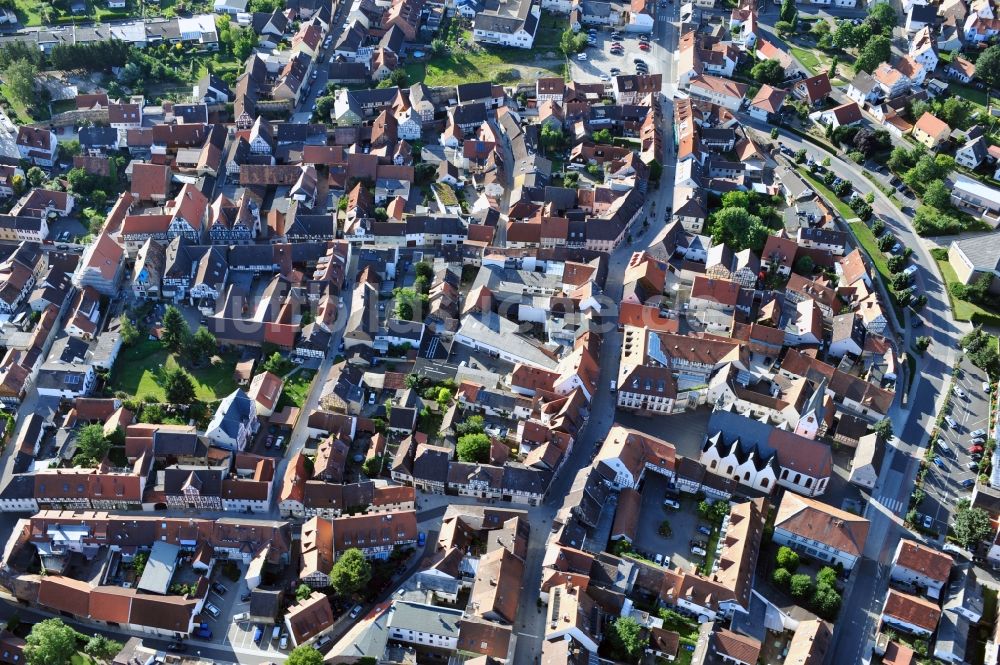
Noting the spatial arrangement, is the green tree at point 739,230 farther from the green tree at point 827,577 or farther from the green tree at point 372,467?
the green tree at point 372,467

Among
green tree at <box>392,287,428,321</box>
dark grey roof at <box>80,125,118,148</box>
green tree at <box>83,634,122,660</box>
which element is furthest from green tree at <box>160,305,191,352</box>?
dark grey roof at <box>80,125,118,148</box>

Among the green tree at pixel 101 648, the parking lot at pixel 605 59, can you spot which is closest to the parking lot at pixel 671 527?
the green tree at pixel 101 648

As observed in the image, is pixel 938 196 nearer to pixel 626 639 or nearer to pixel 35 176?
pixel 626 639

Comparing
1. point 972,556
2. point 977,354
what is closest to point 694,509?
point 972,556

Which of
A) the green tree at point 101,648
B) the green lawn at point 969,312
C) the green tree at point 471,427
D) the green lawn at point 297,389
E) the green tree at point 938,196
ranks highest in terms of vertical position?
the green tree at point 938,196

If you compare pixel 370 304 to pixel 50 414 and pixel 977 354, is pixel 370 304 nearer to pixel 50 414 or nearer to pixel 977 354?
pixel 50 414

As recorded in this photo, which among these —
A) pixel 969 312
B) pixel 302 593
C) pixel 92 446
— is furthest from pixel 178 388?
pixel 969 312
